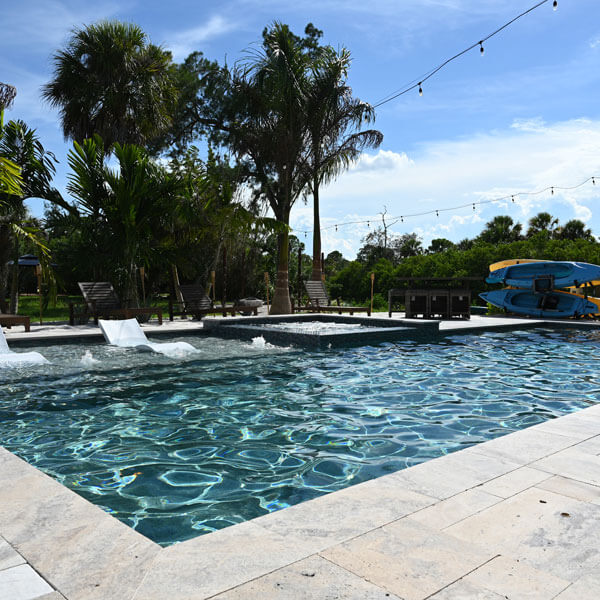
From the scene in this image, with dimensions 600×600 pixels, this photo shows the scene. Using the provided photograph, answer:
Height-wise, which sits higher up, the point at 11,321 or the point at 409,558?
the point at 11,321

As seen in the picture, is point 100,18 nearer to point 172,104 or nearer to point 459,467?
point 172,104

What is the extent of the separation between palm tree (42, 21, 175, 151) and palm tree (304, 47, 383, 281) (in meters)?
4.07

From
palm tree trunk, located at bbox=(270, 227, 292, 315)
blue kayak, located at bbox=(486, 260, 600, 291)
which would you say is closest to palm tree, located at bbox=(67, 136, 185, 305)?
palm tree trunk, located at bbox=(270, 227, 292, 315)

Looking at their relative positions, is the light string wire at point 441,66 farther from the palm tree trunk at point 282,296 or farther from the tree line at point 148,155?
the palm tree trunk at point 282,296

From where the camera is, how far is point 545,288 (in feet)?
44.7

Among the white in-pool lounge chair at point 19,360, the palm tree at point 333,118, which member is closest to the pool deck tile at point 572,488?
the white in-pool lounge chair at point 19,360

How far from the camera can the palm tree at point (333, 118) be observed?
14734 mm

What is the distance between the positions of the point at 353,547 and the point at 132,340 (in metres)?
7.59

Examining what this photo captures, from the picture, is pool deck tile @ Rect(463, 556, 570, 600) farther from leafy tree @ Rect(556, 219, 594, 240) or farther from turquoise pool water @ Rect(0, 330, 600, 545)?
leafy tree @ Rect(556, 219, 594, 240)

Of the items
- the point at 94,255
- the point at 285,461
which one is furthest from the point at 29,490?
the point at 94,255

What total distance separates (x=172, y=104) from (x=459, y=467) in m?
13.7

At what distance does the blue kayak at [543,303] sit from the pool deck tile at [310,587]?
13.3m

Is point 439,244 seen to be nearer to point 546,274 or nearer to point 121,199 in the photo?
point 546,274

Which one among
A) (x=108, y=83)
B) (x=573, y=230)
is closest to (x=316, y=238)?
(x=108, y=83)
